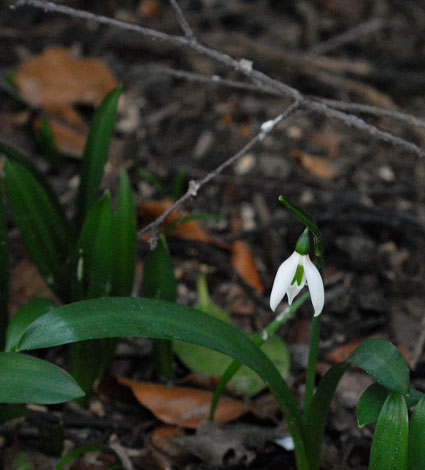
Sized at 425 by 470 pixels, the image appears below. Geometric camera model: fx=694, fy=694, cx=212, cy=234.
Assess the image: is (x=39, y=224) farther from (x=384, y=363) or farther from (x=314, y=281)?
(x=384, y=363)

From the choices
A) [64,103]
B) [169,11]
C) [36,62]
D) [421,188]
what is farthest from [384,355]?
[169,11]

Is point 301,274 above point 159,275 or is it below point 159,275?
above

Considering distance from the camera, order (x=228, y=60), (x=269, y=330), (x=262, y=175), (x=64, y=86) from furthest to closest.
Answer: (x=64, y=86) → (x=262, y=175) → (x=228, y=60) → (x=269, y=330)

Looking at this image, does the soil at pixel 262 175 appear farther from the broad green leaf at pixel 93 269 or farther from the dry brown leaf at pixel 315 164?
the broad green leaf at pixel 93 269

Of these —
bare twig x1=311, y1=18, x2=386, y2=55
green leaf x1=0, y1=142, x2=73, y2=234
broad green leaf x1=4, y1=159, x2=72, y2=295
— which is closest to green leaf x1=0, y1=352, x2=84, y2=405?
broad green leaf x1=4, y1=159, x2=72, y2=295

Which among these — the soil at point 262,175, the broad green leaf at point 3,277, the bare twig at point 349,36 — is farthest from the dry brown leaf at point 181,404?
the bare twig at point 349,36

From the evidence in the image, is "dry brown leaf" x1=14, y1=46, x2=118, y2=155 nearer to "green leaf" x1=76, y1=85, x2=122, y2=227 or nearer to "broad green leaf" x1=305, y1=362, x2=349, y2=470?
"green leaf" x1=76, y1=85, x2=122, y2=227

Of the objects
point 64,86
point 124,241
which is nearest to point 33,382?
point 124,241

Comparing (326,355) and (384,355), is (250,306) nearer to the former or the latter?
(326,355)
